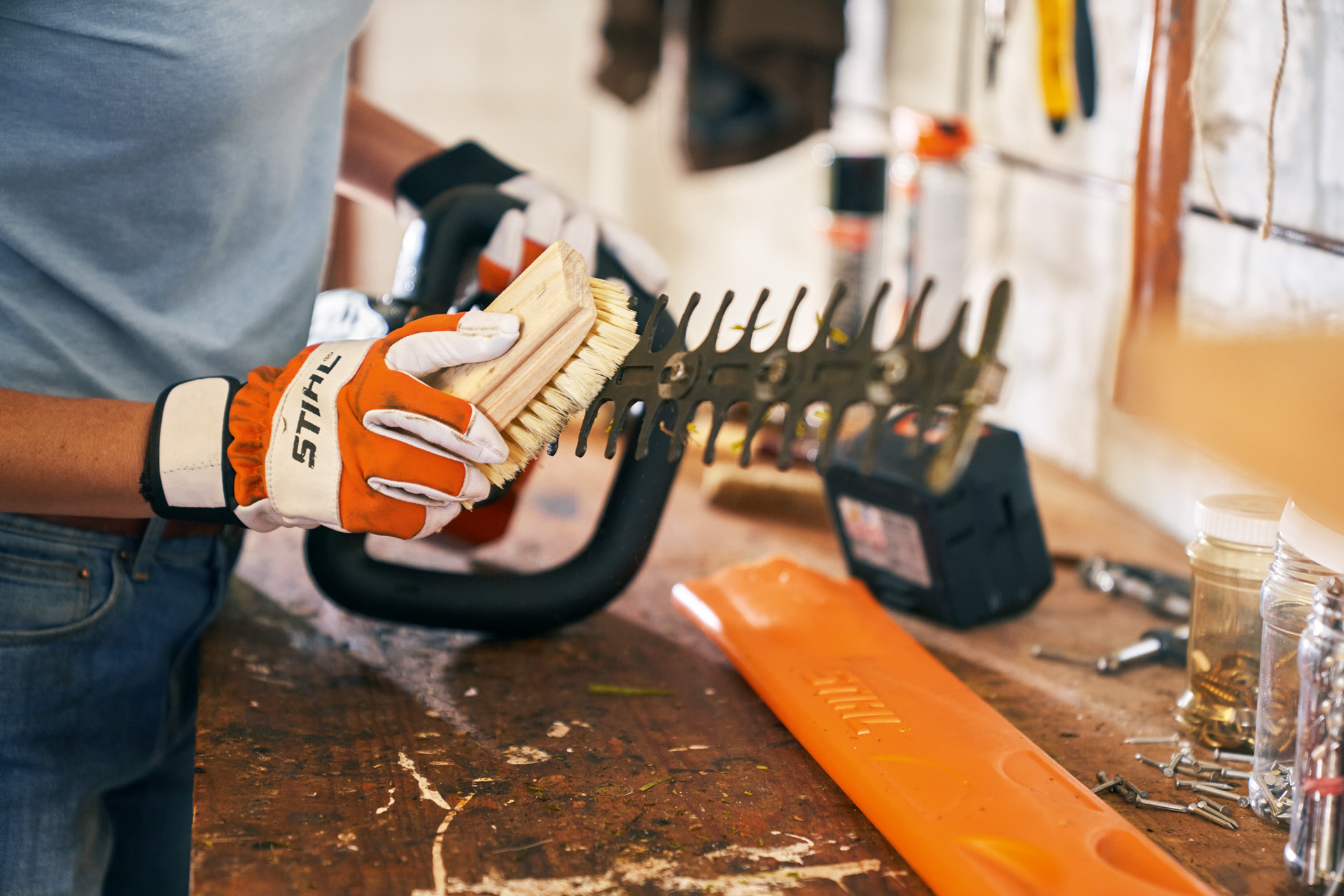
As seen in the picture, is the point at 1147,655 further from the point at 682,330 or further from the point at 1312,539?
the point at 682,330

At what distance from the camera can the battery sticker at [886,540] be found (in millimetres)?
947

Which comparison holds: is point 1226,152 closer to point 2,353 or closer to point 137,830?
point 2,353

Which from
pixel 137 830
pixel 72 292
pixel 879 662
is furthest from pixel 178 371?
pixel 879 662

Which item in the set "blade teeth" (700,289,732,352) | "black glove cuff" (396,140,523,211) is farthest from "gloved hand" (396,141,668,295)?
"blade teeth" (700,289,732,352)

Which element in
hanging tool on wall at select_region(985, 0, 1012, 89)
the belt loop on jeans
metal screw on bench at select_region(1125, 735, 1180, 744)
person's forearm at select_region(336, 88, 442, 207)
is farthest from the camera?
hanging tool on wall at select_region(985, 0, 1012, 89)

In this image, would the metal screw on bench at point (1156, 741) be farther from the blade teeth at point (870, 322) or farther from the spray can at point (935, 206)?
the spray can at point (935, 206)

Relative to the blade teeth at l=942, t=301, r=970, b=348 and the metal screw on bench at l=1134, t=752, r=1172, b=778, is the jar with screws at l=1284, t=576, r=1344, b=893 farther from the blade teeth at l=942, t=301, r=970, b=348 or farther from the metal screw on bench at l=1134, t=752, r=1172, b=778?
the blade teeth at l=942, t=301, r=970, b=348

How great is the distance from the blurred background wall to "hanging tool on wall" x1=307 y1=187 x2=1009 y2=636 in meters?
0.39

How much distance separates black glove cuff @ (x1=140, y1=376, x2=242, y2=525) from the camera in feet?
2.34

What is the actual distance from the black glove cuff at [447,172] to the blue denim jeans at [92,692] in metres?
0.39

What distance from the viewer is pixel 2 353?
2.67 feet

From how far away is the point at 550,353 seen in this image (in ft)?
2.24

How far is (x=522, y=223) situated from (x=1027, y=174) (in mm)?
837

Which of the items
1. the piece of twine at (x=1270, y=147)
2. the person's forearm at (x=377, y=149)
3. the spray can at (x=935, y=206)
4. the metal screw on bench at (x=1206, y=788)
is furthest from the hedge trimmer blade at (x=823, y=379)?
the spray can at (x=935, y=206)
